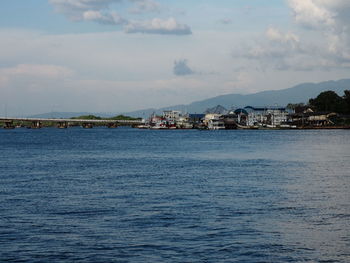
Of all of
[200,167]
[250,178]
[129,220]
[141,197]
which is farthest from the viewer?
[200,167]

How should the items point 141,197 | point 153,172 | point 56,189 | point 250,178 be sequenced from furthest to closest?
point 153,172, point 250,178, point 56,189, point 141,197

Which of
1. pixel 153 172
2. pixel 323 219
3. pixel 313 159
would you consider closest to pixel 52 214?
pixel 323 219

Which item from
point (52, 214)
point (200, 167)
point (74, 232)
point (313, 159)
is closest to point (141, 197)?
point (52, 214)

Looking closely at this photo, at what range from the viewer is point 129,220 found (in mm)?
22484

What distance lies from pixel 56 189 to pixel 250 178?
1289 centimetres

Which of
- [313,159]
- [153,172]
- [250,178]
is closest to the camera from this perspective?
[250,178]

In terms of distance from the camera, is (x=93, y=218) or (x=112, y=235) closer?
(x=112, y=235)

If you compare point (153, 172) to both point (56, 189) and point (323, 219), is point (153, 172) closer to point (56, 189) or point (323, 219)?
point (56, 189)

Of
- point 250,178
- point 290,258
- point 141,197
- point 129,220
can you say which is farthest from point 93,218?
point 250,178

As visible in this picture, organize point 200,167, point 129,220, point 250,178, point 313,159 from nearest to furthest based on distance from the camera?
point 129,220, point 250,178, point 200,167, point 313,159

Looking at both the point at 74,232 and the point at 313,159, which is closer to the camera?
the point at 74,232

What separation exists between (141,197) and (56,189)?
20.6 ft

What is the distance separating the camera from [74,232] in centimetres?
2028

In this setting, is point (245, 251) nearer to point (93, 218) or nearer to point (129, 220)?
point (129, 220)
